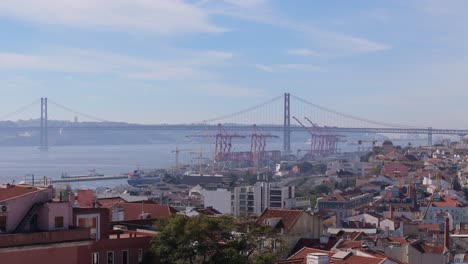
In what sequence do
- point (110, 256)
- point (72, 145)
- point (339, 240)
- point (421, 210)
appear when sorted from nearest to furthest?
point (110, 256)
point (339, 240)
point (421, 210)
point (72, 145)

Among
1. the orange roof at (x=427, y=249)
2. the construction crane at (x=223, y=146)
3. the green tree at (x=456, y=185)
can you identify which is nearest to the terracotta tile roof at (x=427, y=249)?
the orange roof at (x=427, y=249)

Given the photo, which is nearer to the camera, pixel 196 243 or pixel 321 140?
pixel 196 243

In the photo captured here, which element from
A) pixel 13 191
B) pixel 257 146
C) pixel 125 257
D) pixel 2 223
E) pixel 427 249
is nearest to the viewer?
pixel 2 223

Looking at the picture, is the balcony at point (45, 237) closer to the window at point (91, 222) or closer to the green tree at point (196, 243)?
the window at point (91, 222)

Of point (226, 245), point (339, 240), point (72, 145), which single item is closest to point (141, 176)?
point (339, 240)

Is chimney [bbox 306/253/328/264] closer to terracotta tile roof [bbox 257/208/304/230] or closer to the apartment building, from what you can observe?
terracotta tile roof [bbox 257/208/304/230]

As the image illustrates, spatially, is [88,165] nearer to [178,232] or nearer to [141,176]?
[141,176]

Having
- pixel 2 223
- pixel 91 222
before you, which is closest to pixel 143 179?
pixel 91 222

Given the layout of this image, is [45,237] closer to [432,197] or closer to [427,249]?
[427,249]
